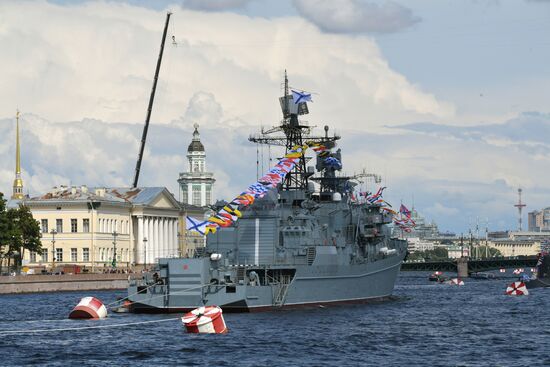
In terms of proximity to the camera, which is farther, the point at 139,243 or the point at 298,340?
the point at 139,243

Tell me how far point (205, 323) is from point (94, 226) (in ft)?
366

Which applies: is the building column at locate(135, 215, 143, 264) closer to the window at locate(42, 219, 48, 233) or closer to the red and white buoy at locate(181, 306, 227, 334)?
the window at locate(42, 219, 48, 233)

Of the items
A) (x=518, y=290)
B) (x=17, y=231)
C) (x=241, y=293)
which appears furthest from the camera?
(x=17, y=231)

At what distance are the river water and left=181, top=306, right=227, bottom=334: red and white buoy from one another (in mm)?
754

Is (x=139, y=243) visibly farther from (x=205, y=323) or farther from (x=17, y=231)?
(x=205, y=323)

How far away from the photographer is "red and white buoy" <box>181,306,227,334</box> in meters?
58.5

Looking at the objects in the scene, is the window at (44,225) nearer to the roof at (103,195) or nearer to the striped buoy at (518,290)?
the roof at (103,195)

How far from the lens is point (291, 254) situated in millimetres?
75250

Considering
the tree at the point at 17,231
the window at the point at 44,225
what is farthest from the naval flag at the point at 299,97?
the window at the point at 44,225

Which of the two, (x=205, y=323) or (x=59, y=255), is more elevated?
(x=59, y=255)

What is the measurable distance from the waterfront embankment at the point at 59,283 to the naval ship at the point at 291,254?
33.1 metres

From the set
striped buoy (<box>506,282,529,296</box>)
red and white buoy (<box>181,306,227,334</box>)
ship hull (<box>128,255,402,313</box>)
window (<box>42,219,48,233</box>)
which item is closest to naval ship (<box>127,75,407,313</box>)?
ship hull (<box>128,255,402,313</box>)

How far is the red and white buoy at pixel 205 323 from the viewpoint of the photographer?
58500mm

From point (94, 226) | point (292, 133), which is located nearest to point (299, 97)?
point (292, 133)
